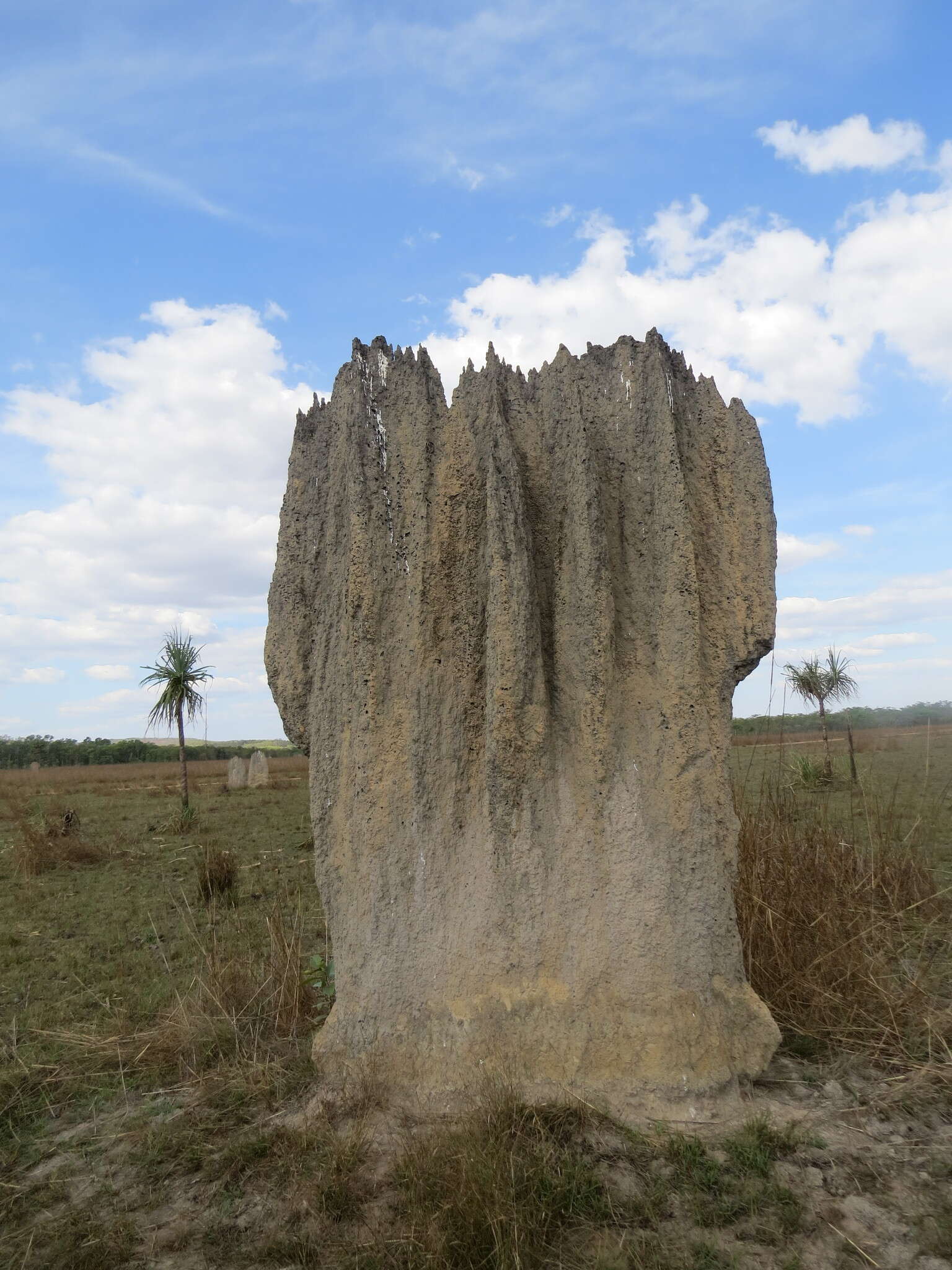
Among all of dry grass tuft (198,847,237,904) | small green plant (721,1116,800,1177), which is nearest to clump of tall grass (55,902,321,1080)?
small green plant (721,1116,800,1177)

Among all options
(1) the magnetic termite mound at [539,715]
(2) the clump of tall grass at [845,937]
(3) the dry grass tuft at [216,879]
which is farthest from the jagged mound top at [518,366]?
(3) the dry grass tuft at [216,879]

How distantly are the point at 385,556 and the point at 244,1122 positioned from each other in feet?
7.37

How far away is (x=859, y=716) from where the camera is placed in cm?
1667

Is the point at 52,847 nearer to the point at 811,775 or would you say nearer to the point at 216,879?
the point at 216,879

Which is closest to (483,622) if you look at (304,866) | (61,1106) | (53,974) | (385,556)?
(385,556)

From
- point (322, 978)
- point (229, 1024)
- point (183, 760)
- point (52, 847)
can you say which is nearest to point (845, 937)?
point (322, 978)

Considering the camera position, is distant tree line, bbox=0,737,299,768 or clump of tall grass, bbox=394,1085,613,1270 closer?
clump of tall grass, bbox=394,1085,613,1270

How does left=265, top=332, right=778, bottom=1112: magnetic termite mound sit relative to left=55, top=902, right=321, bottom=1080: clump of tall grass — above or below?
above

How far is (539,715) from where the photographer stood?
310cm

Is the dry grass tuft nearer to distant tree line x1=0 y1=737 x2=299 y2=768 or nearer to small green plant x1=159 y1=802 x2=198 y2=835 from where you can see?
small green plant x1=159 y1=802 x2=198 y2=835

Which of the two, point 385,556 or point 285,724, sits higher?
point 385,556

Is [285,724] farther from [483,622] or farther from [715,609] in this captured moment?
[715,609]

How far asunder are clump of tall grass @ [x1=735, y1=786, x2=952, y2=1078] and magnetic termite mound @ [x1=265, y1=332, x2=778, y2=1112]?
635 millimetres

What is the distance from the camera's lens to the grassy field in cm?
223
